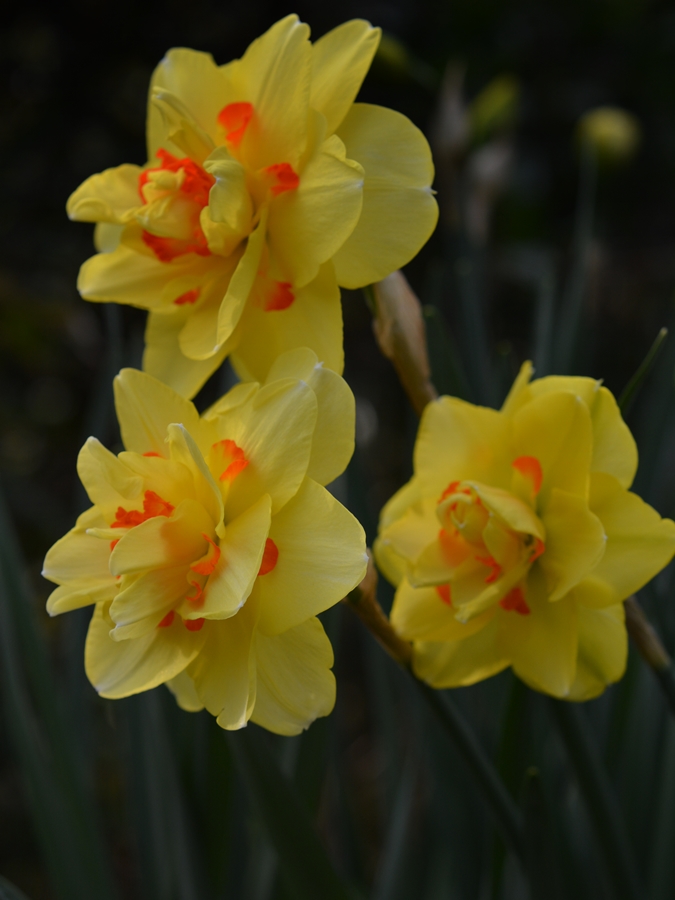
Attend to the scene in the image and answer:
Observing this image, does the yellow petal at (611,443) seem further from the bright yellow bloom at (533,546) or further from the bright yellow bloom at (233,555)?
the bright yellow bloom at (233,555)

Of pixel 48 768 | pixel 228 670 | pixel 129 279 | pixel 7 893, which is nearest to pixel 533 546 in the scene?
pixel 228 670

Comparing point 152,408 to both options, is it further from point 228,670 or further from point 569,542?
point 569,542

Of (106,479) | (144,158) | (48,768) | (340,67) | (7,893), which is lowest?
(48,768)

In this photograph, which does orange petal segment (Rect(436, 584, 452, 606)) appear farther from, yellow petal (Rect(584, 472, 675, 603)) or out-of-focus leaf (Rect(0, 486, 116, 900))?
out-of-focus leaf (Rect(0, 486, 116, 900))

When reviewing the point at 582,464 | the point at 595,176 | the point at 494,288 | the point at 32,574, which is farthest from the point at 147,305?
the point at 494,288

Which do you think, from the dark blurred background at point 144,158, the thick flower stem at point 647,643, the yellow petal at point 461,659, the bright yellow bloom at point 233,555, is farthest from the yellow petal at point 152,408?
the dark blurred background at point 144,158

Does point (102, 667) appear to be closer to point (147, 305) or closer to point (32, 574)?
point (147, 305)
